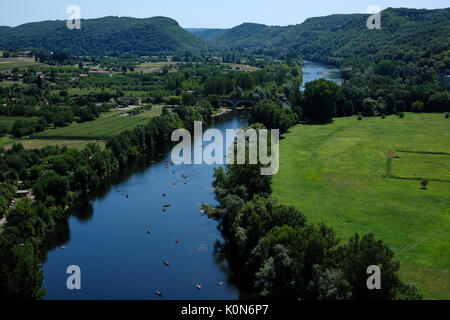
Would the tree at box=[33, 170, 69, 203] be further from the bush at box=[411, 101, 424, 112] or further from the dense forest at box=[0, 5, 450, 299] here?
the bush at box=[411, 101, 424, 112]

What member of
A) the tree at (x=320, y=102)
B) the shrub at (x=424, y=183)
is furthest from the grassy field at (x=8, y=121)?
the shrub at (x=424, y=183)

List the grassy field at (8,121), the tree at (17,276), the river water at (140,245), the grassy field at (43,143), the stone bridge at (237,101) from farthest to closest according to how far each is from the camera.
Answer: the stone bridge at (237,101)
the grassy field at (8,121)
the grassy field at (43,143)
the river water at (140,245)
the tree at (17,276)

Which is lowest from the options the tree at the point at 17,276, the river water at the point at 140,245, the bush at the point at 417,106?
the river water at the point at 140,245

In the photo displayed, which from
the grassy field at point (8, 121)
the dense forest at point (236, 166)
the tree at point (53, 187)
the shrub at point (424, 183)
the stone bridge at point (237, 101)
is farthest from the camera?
the stone bridge at point (237, 101)

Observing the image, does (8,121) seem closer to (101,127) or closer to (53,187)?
(101,127)

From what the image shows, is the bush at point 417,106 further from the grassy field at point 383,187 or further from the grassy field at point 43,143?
the grassy field at point 43,143

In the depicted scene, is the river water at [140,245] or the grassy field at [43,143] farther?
the grassy field at [43,143]

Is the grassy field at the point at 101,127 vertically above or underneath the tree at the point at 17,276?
above

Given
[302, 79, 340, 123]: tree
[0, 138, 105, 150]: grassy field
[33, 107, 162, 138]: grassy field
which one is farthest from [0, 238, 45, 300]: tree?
[302, 79, 340, 123]: tree
